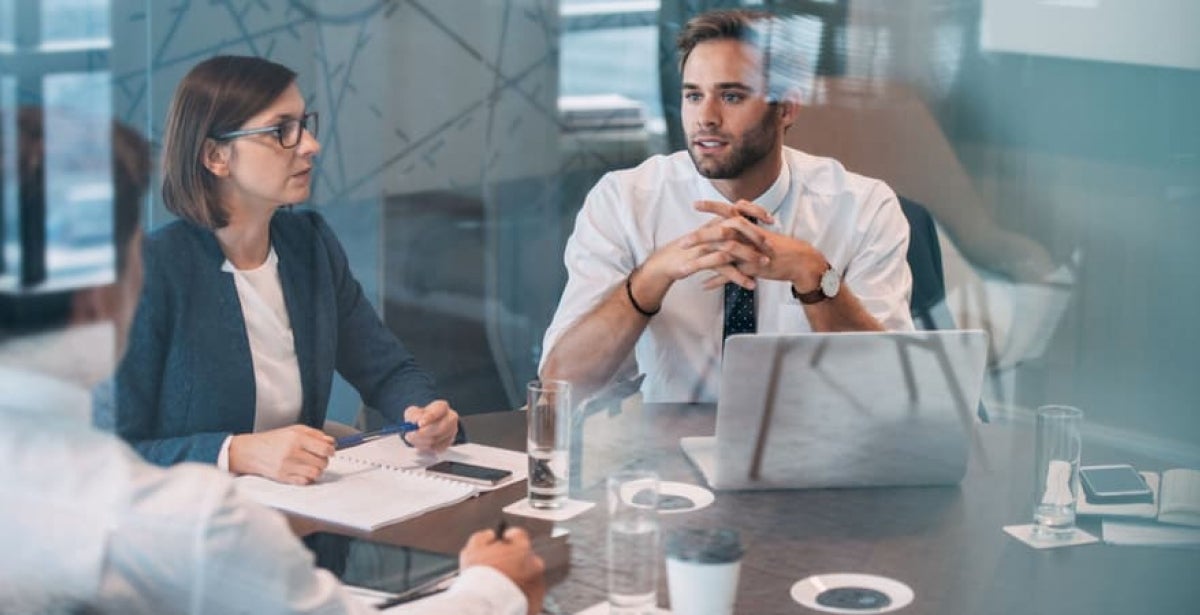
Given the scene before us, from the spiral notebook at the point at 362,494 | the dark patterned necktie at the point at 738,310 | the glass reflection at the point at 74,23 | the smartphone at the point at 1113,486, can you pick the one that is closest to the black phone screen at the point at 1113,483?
the smartphone at the point at 1113,486

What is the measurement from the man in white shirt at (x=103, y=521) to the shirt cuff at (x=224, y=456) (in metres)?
0.83

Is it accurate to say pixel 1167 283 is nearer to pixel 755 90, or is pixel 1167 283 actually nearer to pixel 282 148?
pixel 755 90

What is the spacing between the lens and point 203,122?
2.56 m

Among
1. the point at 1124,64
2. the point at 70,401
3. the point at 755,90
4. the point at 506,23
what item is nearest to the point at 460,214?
the point at 506,23

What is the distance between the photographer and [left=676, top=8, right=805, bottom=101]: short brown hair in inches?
135

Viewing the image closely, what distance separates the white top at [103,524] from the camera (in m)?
1.21

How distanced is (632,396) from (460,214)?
108 centimetres

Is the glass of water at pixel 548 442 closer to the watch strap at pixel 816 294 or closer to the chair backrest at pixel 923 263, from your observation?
the watch strap at pixel 816 294

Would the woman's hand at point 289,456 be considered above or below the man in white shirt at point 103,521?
below

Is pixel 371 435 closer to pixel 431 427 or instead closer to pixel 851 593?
pixel 431 427

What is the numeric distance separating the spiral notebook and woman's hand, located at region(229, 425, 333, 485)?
15 millimetres

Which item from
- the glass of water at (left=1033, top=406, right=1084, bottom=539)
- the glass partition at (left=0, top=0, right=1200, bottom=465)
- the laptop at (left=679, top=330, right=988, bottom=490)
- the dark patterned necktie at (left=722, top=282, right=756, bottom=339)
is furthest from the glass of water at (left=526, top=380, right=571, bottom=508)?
the glass partition at (left=0, top=0, right=1200, bottom=465)

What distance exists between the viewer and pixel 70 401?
4.13 feet

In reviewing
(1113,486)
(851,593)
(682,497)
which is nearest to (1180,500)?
(1113,486)
